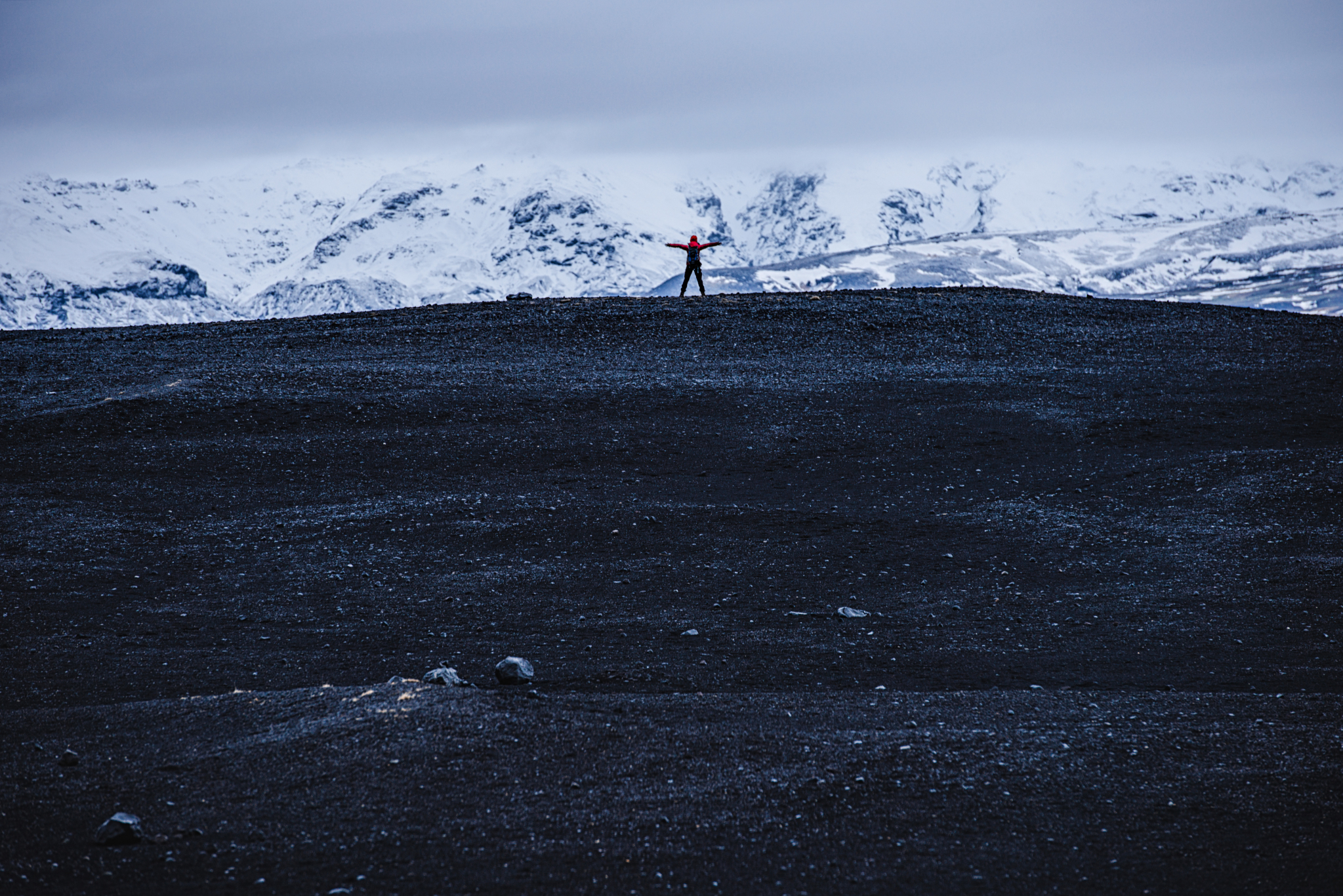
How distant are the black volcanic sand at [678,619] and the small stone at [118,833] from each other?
0.09 meters

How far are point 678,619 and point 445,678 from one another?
2757 mm

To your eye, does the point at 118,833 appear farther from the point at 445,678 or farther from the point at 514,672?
the point at 514,672

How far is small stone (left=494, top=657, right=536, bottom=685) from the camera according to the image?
9.18 metres

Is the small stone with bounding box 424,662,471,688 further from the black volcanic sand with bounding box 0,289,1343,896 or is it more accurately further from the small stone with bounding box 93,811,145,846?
the small stone with bounding box 93,811,145,846

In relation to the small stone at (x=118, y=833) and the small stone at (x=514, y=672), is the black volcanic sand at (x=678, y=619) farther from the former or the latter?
the small stone at (x=514, y=672)

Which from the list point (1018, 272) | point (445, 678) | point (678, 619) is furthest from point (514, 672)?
point (1018, 272)

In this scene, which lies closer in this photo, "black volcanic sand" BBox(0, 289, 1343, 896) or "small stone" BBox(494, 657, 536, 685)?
"black volcanic sand" BBox(0, 289, 1343, 896)

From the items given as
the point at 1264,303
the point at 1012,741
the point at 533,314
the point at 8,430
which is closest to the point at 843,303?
the point at 533,314

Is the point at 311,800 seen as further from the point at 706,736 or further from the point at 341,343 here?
the point at 341,343

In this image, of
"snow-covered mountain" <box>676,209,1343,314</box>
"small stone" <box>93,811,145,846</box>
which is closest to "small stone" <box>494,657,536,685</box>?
"small stone" <box>93,811,145,846</box>

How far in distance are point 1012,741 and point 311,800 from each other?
15.0 feet

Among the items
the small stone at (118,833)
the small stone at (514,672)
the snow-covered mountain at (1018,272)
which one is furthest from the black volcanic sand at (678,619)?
the snow-covered mountain at (1018,272)

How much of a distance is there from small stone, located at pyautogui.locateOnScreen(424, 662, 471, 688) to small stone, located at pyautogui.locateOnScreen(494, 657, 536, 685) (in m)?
0.29

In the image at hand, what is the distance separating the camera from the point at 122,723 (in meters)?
8.29
